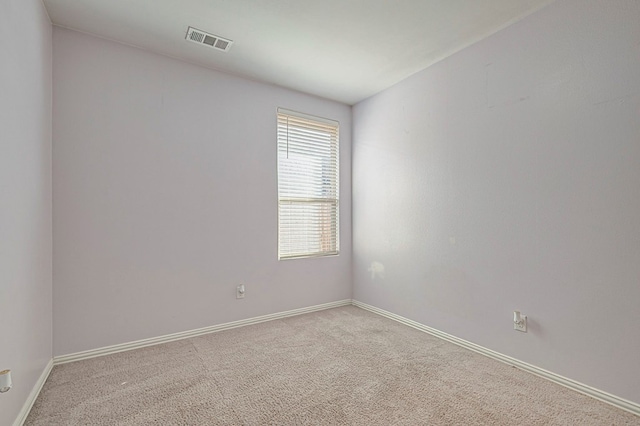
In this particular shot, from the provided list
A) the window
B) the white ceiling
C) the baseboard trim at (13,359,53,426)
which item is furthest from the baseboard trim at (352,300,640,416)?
the baseboard trim at (13,359,53,426)

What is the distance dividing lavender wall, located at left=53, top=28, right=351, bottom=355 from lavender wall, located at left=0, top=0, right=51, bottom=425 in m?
0.15

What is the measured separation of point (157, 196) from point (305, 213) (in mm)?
1605

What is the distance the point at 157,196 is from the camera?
281 cm

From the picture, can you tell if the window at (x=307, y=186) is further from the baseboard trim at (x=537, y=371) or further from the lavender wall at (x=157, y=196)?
the baseboard trim at (x=537, y=371)

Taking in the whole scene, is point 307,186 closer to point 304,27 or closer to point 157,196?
point 157,196

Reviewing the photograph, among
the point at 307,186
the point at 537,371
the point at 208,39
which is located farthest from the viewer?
the point at 307,186

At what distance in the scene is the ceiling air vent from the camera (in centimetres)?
252

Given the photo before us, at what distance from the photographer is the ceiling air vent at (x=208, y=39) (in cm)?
252

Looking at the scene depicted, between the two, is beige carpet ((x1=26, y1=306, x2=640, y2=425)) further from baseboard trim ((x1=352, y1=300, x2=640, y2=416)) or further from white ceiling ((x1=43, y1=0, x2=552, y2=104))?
white ceiling ((x1=43, y1=0, x2=552, y2=104))

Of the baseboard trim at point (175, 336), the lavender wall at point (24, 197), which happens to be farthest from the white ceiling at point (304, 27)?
the baseboard trim at point (175, 336)

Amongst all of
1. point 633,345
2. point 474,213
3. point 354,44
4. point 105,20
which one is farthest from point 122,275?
point 633,345

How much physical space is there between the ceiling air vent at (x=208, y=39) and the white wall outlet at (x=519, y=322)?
315 centimetres

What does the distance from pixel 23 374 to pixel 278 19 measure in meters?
2.80

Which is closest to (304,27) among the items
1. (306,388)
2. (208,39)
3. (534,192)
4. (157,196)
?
(208,39)
